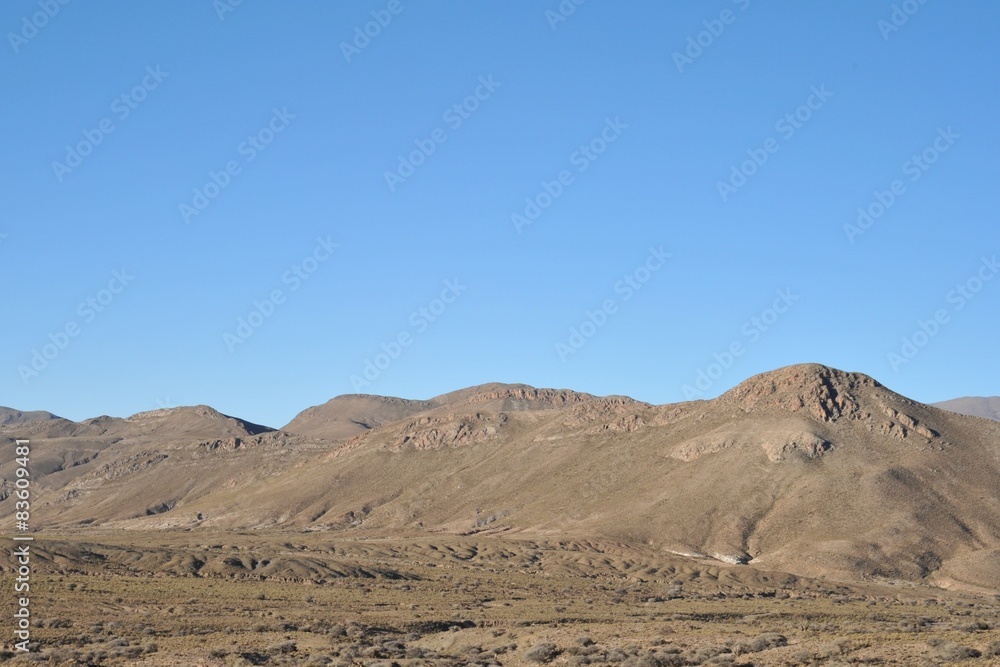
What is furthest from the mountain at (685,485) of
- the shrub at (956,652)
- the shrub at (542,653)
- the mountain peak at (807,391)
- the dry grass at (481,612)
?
A: the shrub at (956,652)

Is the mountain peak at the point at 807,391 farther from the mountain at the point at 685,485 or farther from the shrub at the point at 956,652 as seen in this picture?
the shrub at the point at 956,652

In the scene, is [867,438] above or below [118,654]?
above

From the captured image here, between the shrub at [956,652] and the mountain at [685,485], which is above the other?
the mountain at [685,485]

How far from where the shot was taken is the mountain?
101 metres

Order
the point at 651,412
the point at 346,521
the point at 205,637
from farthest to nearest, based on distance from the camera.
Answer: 1. the point at 651,412
2. the point at 346,521
3. the point at 205,637

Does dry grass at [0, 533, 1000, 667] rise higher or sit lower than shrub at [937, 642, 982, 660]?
higher

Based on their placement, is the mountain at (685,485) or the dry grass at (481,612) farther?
the mountain at (685,485)

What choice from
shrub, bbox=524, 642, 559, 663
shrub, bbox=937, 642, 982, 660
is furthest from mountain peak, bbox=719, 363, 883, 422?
shrub, bbox=937, 642, 982, 660

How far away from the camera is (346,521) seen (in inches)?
5487

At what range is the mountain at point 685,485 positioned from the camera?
101m

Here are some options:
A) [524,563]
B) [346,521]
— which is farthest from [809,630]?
[346,521]

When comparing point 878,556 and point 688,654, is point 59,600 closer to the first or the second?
point 688,654

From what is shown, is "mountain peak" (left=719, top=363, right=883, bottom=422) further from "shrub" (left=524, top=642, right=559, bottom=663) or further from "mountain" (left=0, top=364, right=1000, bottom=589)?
"shrub" (left=524, top=642, right=559, bottom=663)

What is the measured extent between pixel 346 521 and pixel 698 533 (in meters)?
51.5
